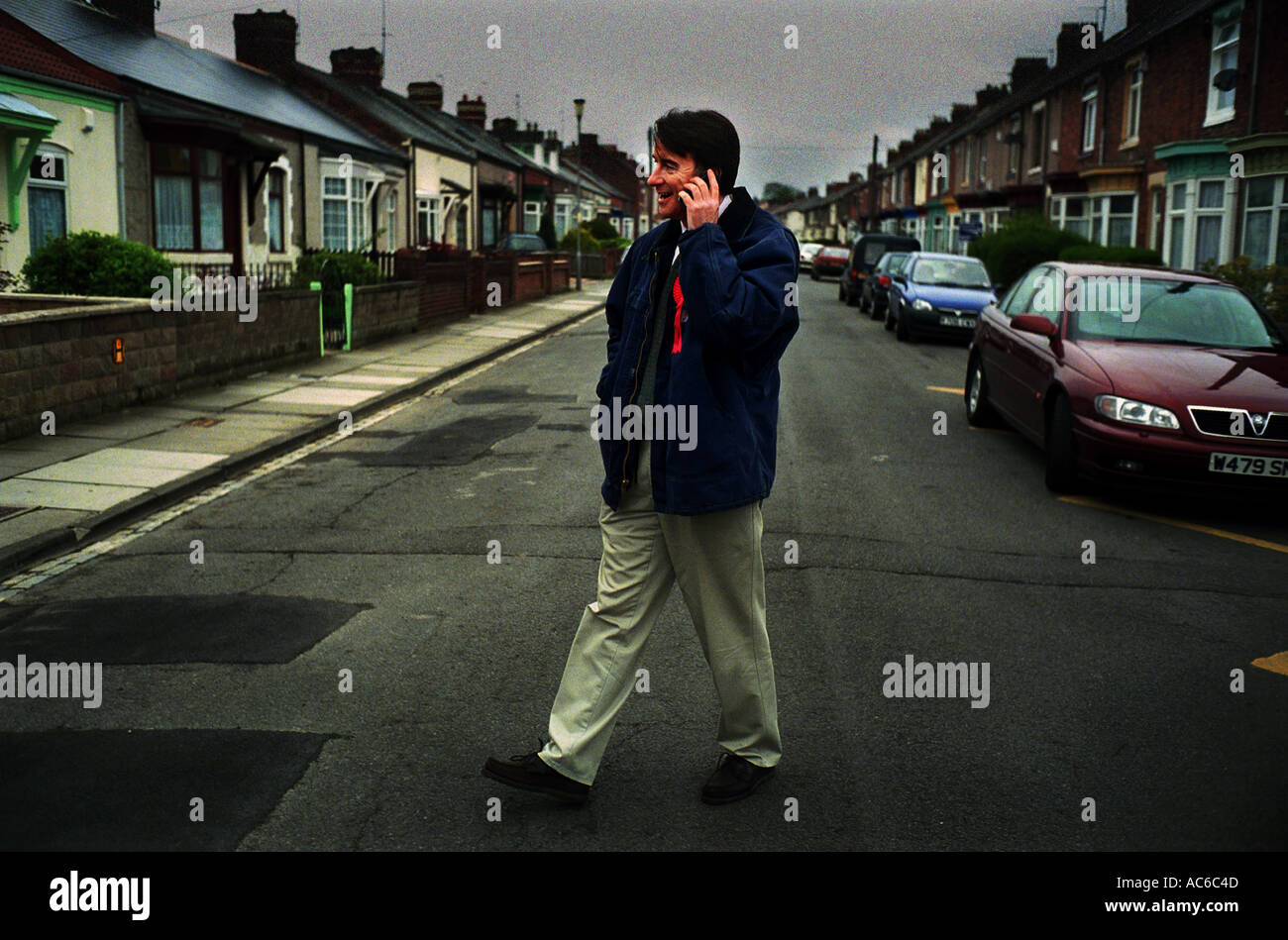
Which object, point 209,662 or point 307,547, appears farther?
point 307,547

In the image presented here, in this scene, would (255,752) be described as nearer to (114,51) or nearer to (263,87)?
(114,51)

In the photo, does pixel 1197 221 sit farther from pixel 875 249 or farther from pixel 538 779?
pixel 538 779

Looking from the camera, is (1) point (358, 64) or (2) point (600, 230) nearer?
(1) point (358, 64)

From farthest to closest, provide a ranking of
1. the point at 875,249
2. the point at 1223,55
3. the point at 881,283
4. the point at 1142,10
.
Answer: the point at 875,249
the point at 1142,10
the point at 881,283
the point at 1223,55

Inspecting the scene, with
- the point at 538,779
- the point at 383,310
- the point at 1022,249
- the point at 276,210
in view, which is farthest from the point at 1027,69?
the point at 538,779

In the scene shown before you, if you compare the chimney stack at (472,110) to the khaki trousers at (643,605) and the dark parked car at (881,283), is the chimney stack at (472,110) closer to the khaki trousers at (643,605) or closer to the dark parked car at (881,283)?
the dark parked car at (881,283)

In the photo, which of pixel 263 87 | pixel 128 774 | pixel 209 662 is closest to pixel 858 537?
pixel 209 662

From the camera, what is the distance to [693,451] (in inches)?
140

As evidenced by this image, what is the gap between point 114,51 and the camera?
23281 millimetres

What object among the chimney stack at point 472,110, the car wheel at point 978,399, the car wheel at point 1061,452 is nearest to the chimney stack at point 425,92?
the chimney stack at point 472,110

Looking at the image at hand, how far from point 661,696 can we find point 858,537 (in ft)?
9.83

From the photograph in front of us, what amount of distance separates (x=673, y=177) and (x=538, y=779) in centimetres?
187

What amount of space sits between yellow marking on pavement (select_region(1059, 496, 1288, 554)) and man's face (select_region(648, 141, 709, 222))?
5.47 metres

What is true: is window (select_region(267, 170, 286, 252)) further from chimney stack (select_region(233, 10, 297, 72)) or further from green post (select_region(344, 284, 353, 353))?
green post (select_region(344, 284, 353, 353))
